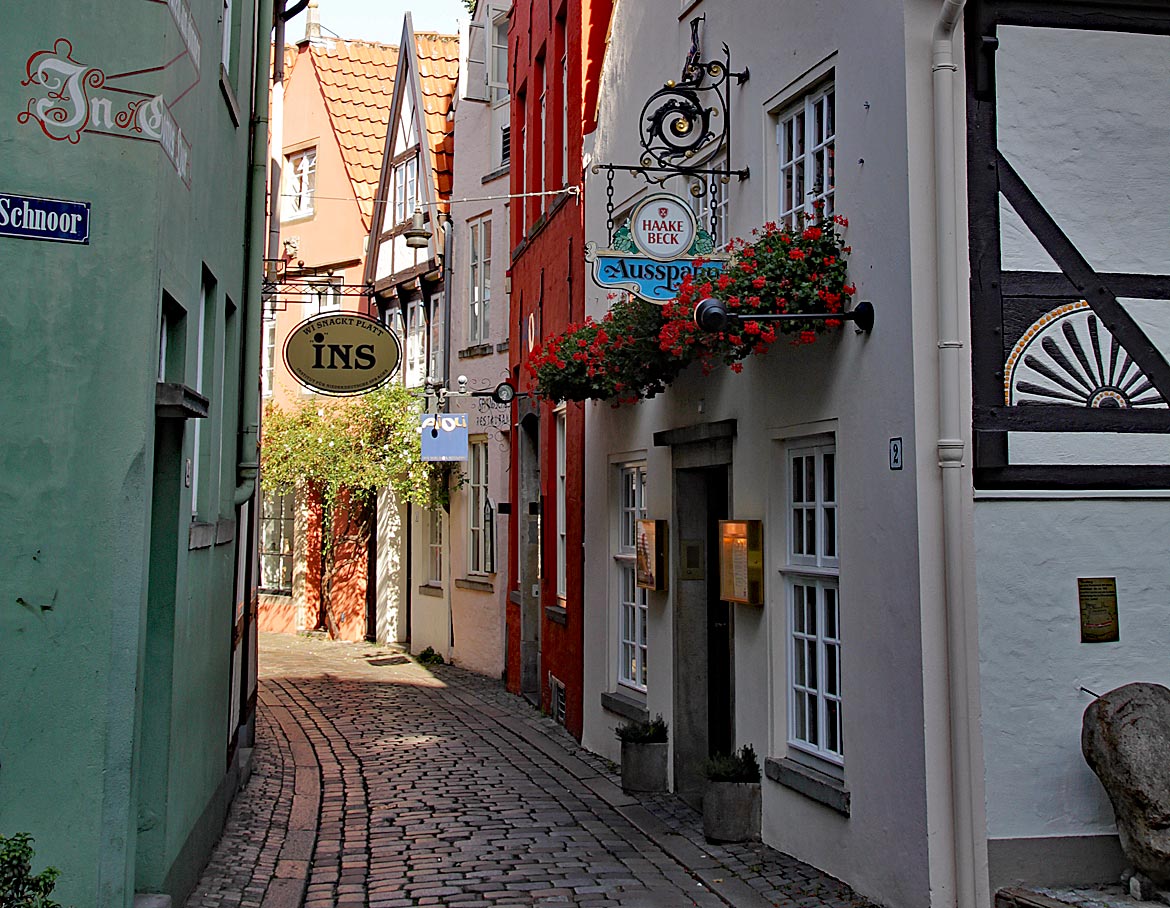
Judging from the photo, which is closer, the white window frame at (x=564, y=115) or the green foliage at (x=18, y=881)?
the green foliage at (x=18, y=881)

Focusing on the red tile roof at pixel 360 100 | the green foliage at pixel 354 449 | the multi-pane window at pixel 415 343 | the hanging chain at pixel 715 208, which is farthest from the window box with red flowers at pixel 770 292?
the red tile roof at pixel 360 100

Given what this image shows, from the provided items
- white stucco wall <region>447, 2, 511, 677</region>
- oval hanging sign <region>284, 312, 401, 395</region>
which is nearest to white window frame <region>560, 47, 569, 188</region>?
white stucco wall <region>447, 2, 511, 677</region>

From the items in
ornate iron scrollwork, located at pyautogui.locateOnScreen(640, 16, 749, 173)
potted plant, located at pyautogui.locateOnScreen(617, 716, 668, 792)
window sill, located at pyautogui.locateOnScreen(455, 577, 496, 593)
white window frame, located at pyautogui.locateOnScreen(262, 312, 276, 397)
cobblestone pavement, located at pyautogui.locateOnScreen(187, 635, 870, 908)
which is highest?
white window frame, located at pyautogui.locateOnScreen(262, 312, 276, 397)

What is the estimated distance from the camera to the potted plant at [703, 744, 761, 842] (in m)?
8.45

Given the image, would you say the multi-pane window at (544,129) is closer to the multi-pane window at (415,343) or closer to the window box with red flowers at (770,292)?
the multi-pane window at (415,343)

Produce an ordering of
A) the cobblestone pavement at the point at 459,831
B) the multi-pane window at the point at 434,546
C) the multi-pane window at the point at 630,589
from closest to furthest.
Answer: the cobblestone pavement at the point at 459,831
the multi-pane window at the point at 630,589
the multi-pane window at the point at 434,546

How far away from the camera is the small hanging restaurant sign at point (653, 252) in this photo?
27.1ft

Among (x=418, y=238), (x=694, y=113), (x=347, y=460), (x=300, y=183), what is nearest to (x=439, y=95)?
(x=418, y=238)

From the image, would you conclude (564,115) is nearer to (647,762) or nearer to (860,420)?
(647,762)

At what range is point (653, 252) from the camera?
27.1 feet

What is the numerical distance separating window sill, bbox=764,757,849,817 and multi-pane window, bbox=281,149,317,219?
21010 mm

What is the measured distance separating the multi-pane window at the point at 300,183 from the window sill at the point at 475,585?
1047cm

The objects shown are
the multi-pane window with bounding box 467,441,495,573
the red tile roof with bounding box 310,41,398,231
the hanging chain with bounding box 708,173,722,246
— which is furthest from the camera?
the red tile roof with bounding box 310,41,398,231

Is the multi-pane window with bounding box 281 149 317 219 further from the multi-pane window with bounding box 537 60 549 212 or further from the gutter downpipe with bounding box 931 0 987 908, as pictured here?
the gutter downpipe with bounding box 931 0 987 908
